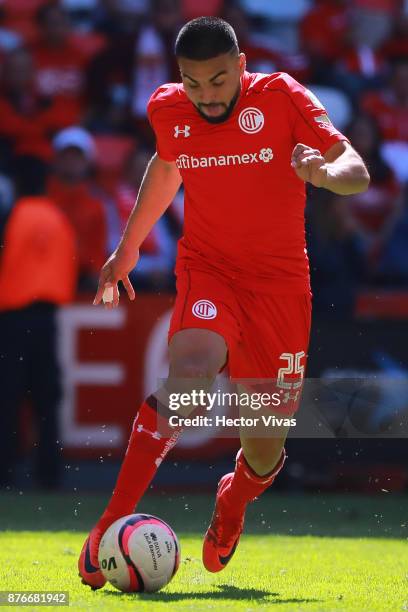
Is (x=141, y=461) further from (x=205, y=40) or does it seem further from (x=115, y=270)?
(x=205, y=40)

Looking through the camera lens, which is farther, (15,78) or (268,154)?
(15,78)

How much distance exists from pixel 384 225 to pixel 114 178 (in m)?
2.52

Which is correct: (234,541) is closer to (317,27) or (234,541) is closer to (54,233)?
(54,233)

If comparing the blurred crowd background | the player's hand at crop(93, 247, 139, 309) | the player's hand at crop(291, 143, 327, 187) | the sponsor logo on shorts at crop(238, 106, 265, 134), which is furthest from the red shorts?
the blurred crowd background

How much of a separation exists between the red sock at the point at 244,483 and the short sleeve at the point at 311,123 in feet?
4.94

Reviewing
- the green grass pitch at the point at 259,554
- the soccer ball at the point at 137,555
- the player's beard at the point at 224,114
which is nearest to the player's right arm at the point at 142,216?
the player's beard at the point at 224,114

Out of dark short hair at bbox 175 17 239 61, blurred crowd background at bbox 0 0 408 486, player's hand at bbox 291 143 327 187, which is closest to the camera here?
player's hand at bbox 291 143 327 187

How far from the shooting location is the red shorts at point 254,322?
5566 mm

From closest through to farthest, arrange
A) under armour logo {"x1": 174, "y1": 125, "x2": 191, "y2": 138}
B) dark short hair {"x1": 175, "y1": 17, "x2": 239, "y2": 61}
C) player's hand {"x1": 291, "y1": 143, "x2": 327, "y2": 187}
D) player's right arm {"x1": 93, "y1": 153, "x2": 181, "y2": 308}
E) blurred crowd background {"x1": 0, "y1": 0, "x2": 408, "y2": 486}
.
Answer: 1. player's hand {"x1": 291, "y1": 143, "x2": 327, "y2": 187}
2. dark short hair {"x1": 175, "y1": 17, "x2": 239, "y2": 61}
3. under armour logo {"x1": 174, "y1": 125, "x2": 191, "y2": 138}
4. player's right arm {"x1": 93, "y1": 153, "x2": 181, "y2": 308}
5. blurred crowd background {"x1": 0, "y1": 0, "x2": 408, "y2": 486}

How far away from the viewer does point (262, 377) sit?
5.74 meters

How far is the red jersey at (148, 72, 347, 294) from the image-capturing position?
5535 millimetres

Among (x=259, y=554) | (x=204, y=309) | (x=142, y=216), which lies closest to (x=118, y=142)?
(x=259, y=554)

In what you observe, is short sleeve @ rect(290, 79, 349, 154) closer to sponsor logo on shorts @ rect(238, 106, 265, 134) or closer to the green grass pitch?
sponsor logo on shorts @ rect(238, 106, 265, 134)

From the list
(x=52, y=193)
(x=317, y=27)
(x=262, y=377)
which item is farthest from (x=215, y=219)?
(x=317, y=27)
